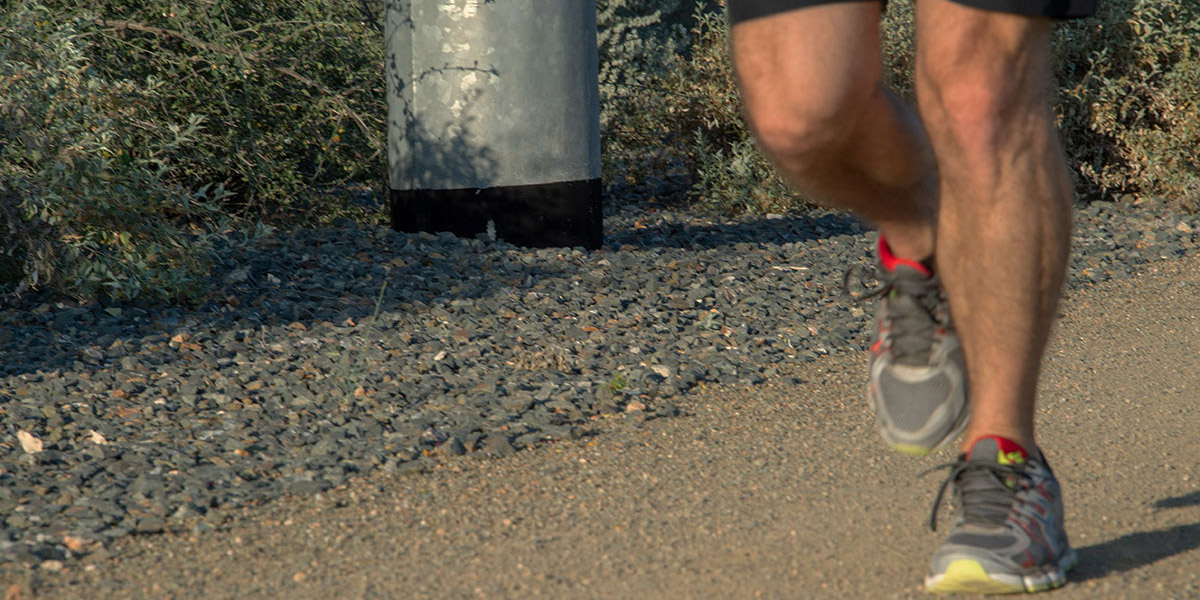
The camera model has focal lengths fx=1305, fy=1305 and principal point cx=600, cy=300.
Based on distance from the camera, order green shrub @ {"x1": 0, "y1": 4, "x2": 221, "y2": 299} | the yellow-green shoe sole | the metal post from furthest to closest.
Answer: the metal post
green shrub @ {"x1": 0, "y1": 4, "x2": 221, "y2": 299}
the yellow-green shoe sole

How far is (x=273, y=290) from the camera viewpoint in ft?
14.7

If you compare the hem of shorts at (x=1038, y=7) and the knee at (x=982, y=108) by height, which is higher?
the hem of shorts at (x=1038, y=7)

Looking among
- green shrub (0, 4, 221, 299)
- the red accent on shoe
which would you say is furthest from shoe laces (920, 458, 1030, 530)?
green shrub (0, 4, 221, 299)

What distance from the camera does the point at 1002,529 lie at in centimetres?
223

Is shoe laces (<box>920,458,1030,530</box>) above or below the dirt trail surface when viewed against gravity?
above

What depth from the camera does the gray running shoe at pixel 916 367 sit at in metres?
2.41

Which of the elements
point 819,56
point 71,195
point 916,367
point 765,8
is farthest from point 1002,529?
point 71,195

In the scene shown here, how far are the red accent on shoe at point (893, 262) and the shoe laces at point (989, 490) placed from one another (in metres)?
0.37

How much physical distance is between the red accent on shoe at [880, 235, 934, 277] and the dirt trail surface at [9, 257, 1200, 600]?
52cm

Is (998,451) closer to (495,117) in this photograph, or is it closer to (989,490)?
(989,490)

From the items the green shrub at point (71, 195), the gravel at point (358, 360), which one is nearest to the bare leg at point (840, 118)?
the gravel at point (358, 360)

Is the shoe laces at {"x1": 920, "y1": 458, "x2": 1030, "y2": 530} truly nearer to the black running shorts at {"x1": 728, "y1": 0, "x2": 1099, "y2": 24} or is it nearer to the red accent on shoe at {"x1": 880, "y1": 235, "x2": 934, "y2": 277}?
the red accent on shoe at {"x1": 880, "y1": 235, "x2": 934, "y2": 277}

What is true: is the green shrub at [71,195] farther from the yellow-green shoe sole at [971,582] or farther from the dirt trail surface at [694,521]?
the yellow-green shoe sole at [971,582]

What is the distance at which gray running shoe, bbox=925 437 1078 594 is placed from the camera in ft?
7.20
